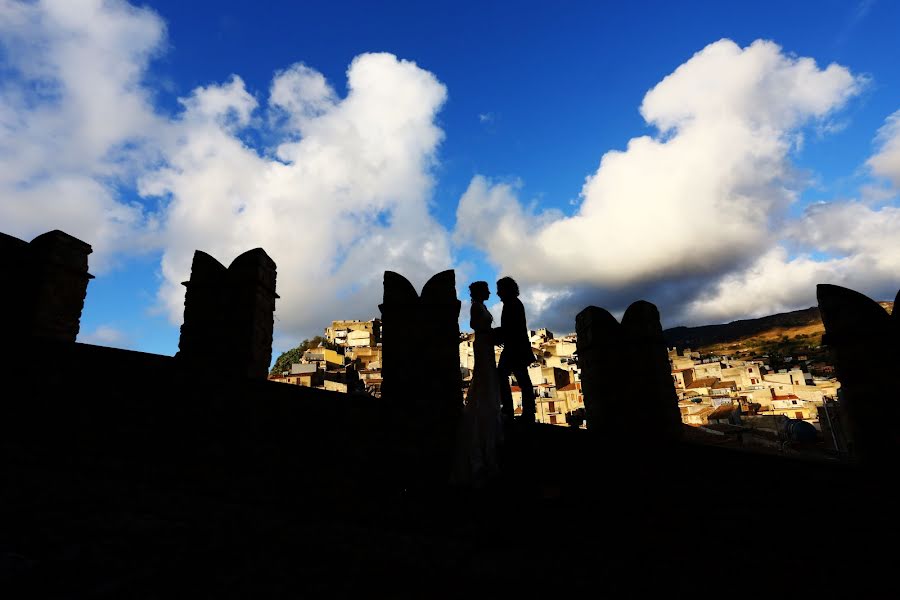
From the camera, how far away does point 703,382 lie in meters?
54.2

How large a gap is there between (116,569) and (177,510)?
2.59ft

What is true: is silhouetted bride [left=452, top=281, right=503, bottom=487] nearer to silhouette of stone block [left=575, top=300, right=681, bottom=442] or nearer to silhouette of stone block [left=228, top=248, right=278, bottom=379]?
silhouette of stone block [left=575, top=300, right=681, bottom=442]

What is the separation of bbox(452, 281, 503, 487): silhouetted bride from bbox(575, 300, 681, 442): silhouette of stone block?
74.5 inches

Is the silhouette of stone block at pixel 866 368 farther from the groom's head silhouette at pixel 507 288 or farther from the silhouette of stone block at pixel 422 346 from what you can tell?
the silhouette of stone block at pixel 422 346

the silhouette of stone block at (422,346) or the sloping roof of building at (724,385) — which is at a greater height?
the sloping roof of building at (724,385)

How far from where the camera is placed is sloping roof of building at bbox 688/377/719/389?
5312 centimetres

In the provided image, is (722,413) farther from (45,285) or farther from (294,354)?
(294,354)

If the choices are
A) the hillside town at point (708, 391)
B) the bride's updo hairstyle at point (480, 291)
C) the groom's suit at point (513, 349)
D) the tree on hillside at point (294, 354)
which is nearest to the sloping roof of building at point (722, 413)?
the hillside town at point (708, 391)

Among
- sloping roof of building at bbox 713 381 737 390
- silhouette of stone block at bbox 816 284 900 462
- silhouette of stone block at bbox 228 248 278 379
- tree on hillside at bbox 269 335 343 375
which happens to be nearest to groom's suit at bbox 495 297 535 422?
silhouette of stone block at bbox 816 284 900 462

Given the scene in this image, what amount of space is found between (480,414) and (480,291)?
55.1 inches

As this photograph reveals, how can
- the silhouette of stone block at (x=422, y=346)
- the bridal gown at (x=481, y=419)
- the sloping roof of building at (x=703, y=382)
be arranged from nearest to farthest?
the bridal gown at (x=481, y=419)
the silhouette of stone block at (x=422, y=346)
the sloping roof of building at (x=703, y=382)

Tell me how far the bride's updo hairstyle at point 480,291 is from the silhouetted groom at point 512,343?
77cm

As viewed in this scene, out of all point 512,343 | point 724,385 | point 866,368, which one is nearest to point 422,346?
point 512,343

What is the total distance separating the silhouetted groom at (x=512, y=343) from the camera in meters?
5.78
